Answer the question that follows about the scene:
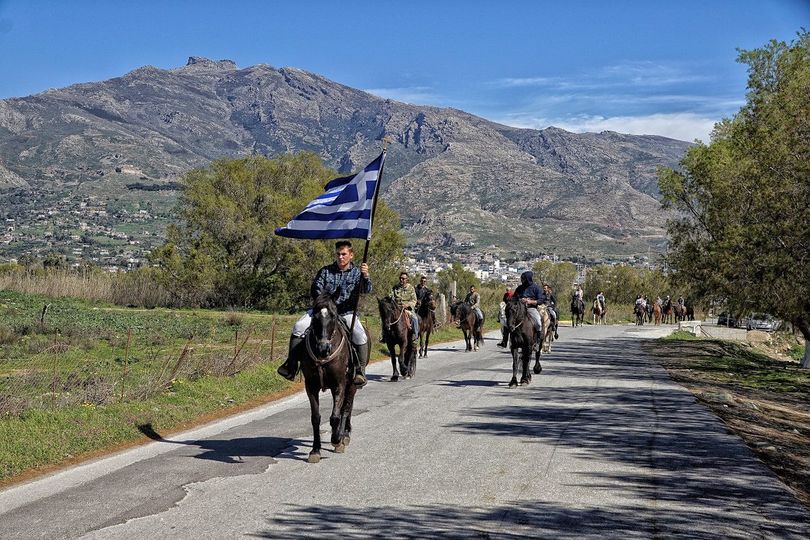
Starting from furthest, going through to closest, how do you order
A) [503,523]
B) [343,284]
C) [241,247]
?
[241,247] → [343,284] → [503,523]

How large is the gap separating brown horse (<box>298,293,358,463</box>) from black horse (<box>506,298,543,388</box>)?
814cm

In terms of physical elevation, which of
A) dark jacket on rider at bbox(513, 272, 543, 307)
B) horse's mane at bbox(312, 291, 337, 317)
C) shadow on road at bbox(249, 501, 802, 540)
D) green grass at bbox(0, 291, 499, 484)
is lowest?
shadow on road at bbox(249, 501, 802, 540)

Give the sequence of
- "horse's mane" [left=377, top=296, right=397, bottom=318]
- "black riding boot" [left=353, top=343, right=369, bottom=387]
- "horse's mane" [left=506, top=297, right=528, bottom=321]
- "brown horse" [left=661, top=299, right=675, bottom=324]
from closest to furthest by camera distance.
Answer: "black riding boot" [left=353, top=343, right=369, bottom=387] < "horse's mane" [left=506, top=297, right=528, bottom=321] < "horse's mane" [left=377, top=296, right=397, bottom=318] < "brown horse" [left=661, top=299, right=675, bottom=324]

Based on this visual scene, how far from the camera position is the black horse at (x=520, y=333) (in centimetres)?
1962

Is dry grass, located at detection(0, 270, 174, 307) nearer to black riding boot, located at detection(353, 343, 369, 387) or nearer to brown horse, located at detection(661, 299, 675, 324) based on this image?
brown horse, located at detection(661, 299, 675, 324)

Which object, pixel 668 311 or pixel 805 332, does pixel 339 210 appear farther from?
pixel 668 311

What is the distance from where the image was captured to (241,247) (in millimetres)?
62125

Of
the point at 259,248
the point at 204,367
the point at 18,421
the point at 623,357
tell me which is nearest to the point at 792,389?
the point at 623,357

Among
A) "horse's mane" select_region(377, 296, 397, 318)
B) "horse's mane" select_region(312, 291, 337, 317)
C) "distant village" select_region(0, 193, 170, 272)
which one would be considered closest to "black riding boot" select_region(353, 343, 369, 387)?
"horse's mane" select_region(312, 291, 337, 317)

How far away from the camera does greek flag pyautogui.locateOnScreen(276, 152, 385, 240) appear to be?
13.3 metres

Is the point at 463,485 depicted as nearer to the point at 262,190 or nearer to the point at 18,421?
the point at 18,421

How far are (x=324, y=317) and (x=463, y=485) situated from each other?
294 centimetres

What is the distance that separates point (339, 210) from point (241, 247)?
49.8 metres

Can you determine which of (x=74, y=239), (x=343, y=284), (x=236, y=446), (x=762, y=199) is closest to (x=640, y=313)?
(x=762, y=199)
